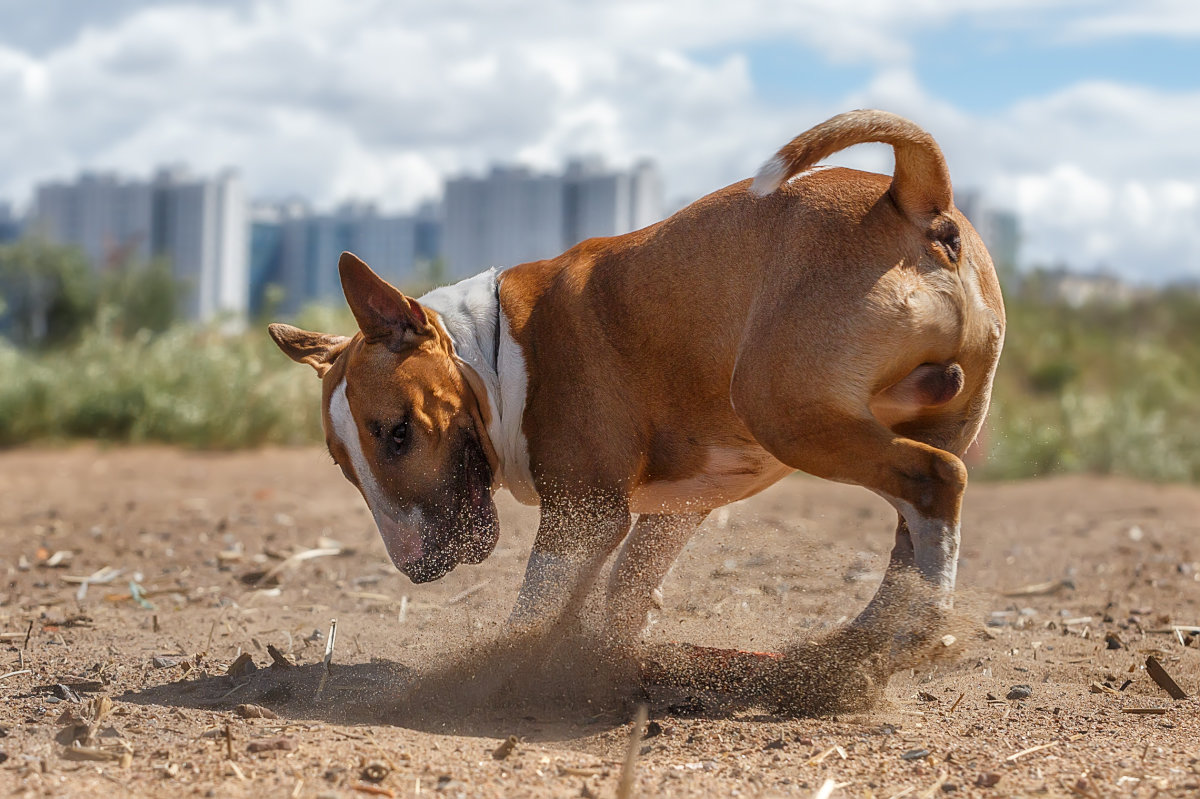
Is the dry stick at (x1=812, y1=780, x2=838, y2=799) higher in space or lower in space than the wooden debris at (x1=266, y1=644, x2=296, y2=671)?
higher

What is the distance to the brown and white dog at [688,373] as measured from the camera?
3.75 m

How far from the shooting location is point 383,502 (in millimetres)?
4492

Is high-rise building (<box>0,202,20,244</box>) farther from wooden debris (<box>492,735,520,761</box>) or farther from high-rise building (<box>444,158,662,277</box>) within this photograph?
wooden debris (<box>492,735,520,761</box>)

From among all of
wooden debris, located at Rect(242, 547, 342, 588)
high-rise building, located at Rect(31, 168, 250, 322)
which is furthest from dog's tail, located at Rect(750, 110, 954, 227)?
high-rise building, located at Rect(31, 168, 250, 322)

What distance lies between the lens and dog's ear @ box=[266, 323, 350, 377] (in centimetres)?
511

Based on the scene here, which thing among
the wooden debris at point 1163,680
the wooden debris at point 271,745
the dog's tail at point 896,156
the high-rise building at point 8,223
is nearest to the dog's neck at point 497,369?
the dog's tail at point 896,156

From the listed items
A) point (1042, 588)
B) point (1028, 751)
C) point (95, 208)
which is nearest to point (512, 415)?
point (1028, 751)

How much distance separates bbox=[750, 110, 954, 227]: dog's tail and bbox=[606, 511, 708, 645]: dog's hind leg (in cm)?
173

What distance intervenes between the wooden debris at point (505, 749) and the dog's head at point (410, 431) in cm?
117

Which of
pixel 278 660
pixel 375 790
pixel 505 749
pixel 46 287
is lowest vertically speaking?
pixel 46 287

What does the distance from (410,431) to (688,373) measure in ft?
3.59

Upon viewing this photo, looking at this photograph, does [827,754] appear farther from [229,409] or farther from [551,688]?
[229,409]

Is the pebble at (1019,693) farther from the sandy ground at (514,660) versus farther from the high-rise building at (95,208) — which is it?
the high-rise building at (95,208)

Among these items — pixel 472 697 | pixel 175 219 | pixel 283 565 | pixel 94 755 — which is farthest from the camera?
pixel 175 219
